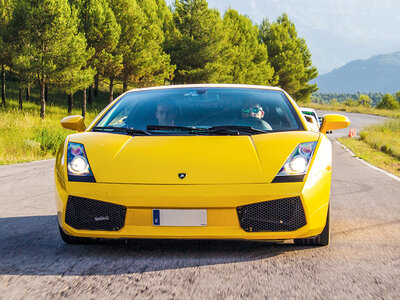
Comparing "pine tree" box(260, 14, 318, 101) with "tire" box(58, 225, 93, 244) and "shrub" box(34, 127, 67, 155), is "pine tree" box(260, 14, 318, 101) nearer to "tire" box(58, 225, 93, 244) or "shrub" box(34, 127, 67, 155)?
"shrub" box(34, 127, 67, 155)

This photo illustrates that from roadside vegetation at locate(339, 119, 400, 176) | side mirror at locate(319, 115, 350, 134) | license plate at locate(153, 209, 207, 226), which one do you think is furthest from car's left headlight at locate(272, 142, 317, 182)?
roadside vegetation at locate(339, 119, 400, 176)

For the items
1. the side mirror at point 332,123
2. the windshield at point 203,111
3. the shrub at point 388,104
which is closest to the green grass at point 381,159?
the side mirror at point 332,123

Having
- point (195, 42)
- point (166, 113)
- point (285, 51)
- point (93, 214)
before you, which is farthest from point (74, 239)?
point (285, 51)

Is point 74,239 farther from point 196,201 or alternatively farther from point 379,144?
point 379,144

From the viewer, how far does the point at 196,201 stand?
10.3ft

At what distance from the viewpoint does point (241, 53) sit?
58.0 metres

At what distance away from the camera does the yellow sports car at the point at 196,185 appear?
10.4ft

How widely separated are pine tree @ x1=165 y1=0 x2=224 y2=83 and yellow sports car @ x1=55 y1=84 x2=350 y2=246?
1742 inches

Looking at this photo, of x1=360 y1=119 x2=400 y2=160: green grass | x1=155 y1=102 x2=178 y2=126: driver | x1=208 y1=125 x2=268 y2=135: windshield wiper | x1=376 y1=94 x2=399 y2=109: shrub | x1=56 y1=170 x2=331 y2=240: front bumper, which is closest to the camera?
x1=56 y1=170 x2=331 y2=240: front bumper

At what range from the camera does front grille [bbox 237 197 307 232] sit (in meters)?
3.20

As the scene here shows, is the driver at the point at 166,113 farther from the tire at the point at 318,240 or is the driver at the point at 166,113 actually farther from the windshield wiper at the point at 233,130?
the tire at the point at 318,240

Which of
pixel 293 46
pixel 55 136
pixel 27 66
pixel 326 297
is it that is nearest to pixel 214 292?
pixel 326 297

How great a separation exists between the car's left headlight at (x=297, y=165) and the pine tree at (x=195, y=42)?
44335 millimetres

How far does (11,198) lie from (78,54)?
26.8 meters
